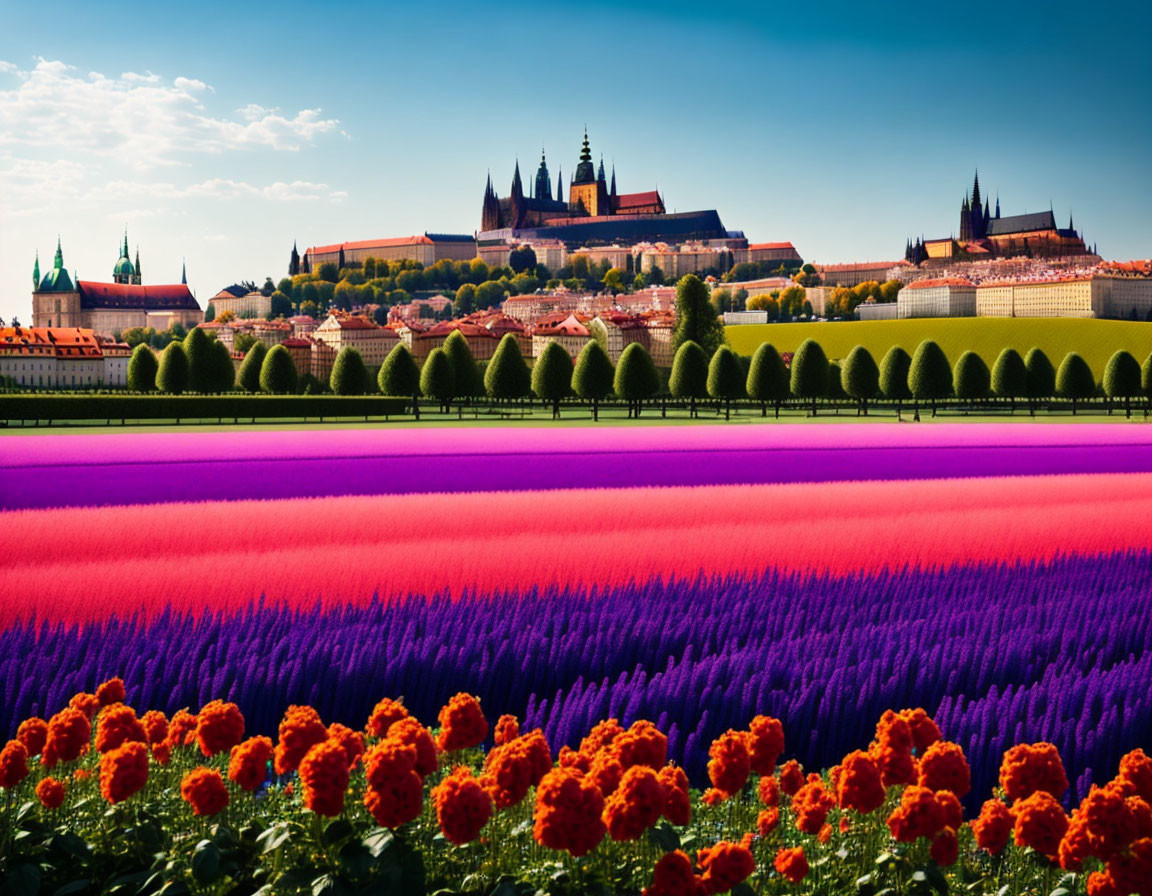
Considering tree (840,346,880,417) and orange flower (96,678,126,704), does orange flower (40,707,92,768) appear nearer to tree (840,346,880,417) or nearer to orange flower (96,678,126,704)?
orange flower (96,678,126,704)

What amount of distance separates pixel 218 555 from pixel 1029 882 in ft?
30.7

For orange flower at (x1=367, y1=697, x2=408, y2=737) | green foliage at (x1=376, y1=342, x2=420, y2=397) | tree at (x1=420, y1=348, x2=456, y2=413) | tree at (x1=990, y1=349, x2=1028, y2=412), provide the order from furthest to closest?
tree at (x1=990, y1=349, x2=1028, y2=412)
green foliage at (x1=376, y1=342, x2=420, y2=397)
tree at (x1=420, y1=348, x2=456, y2=413)
orange flower at (x1=367, y1=697, x2=408, y2=737)

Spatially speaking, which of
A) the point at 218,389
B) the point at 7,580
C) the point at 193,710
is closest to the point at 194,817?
the point at 193,710

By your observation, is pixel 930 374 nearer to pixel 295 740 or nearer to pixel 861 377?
pixel 861 377

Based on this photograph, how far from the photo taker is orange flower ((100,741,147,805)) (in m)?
4.73

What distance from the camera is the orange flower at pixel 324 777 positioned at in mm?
4344

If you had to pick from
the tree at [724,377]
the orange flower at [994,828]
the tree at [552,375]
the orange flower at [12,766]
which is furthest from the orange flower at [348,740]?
the tree at [724,377]

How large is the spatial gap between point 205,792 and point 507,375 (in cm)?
7757

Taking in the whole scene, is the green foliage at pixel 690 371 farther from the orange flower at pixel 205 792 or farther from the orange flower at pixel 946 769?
the orange flower at pixel 205 792

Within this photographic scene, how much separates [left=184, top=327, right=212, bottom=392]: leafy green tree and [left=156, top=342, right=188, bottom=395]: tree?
0.45 metres

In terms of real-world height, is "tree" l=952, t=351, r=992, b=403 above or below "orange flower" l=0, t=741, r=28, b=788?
above

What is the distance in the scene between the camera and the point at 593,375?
78.1 m

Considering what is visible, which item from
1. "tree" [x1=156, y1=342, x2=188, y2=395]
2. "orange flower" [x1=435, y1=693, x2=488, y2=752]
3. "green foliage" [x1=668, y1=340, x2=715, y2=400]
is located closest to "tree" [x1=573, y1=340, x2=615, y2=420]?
"green foliage" [x1=668, y1=340, x2=715, y2=400]

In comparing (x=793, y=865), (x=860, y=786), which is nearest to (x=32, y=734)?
(x=793, y=865)
